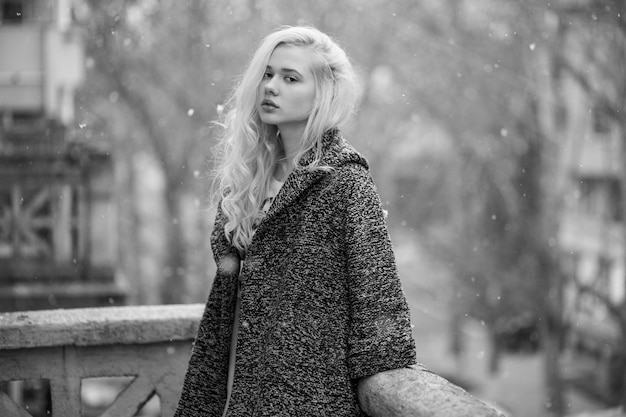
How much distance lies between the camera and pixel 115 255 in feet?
33.9

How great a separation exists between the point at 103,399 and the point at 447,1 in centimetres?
1205

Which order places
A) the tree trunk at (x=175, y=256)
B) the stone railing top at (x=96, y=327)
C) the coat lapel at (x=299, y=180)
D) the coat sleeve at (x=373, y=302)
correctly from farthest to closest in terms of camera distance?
the tree trunk at (x=175, y=256) < the stone railing top at (x=96, y=327) < the coat lapel at (x=299, y=180) < the coat sleeve at (x=373, y=302)

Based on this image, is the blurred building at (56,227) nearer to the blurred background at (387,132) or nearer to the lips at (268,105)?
the blurred background at (387,132)

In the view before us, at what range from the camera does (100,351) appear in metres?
3.21

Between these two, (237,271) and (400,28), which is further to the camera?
(400,28)

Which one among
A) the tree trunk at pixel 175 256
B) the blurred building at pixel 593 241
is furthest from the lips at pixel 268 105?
the tree trunk at pixel 175 256

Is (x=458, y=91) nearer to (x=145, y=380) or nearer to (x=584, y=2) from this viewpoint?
(x=584, y=2)

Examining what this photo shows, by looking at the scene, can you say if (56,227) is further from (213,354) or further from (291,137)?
(291,137)

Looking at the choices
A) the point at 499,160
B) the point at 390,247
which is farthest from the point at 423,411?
the point at 499,160

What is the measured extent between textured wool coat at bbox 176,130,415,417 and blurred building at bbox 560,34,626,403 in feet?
38.5

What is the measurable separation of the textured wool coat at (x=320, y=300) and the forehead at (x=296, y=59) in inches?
8.9

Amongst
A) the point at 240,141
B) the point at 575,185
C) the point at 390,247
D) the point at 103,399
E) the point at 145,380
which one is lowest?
the point at 103,399

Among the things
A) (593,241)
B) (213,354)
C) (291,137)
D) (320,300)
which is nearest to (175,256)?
(593,241)

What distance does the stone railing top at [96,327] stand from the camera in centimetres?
306
